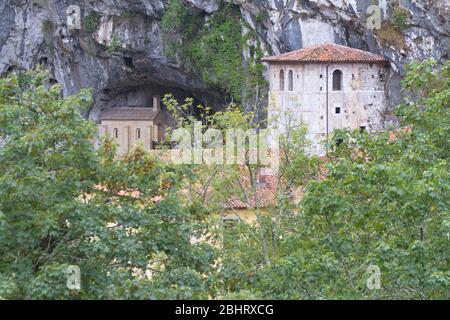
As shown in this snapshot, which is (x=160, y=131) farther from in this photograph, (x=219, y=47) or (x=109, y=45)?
(x=219, y=47)

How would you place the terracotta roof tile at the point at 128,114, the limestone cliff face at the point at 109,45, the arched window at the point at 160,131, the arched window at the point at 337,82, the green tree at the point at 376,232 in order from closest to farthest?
1. the green tree at the point at 376,232
2. the arched window at the point at 337,82
3. the limestone cliff face at the point at 109,45
4. the terracotta roof tile at the point at 128,114
5. the arched window at the point at 160,131

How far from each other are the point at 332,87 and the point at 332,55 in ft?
4.62

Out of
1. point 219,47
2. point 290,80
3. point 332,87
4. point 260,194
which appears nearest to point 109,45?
point 219,47

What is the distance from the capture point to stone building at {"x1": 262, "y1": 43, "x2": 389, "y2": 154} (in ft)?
178

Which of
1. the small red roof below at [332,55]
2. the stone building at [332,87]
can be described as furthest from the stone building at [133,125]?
the small red roof below at [332,55]

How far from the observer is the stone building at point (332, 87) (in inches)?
2132

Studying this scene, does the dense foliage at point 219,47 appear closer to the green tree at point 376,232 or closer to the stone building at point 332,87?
the stone building at point 332,87

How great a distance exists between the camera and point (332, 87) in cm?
5469

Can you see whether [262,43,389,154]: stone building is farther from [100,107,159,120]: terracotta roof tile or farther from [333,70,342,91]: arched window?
[100,107,159,120]: terracotta roof tile
